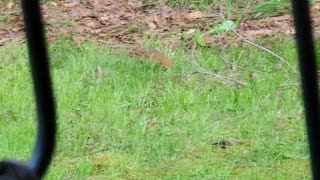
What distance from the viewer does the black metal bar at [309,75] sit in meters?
0.43

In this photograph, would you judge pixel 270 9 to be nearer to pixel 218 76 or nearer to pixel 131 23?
pixel 131 23

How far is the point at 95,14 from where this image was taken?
3590 mm

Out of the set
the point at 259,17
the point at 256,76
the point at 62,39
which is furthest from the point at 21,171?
the point at 259,17

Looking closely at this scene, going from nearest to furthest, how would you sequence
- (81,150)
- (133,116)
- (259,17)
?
1. (81,150)
2. (133,116)
3. (259,17)

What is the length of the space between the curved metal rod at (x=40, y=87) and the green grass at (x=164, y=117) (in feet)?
5.36

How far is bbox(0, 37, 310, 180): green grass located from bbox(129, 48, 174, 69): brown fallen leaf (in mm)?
42

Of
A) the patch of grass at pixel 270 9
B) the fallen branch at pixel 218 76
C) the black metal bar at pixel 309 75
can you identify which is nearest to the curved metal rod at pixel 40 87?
the black metal bar at pixel 309 75

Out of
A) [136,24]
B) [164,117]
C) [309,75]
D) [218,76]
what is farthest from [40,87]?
[136,24]

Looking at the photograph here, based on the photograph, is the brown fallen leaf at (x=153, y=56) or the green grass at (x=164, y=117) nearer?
the green grass at (x=164, y=117)

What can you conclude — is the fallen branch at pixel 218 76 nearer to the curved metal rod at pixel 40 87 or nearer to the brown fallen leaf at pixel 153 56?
the brown fallen leaf at pixel 153 56

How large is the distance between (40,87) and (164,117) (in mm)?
1969

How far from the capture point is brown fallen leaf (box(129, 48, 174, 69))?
9.48 ft

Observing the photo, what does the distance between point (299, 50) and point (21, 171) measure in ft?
0.61

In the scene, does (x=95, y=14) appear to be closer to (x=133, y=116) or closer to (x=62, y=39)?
(x=62, y=39)
